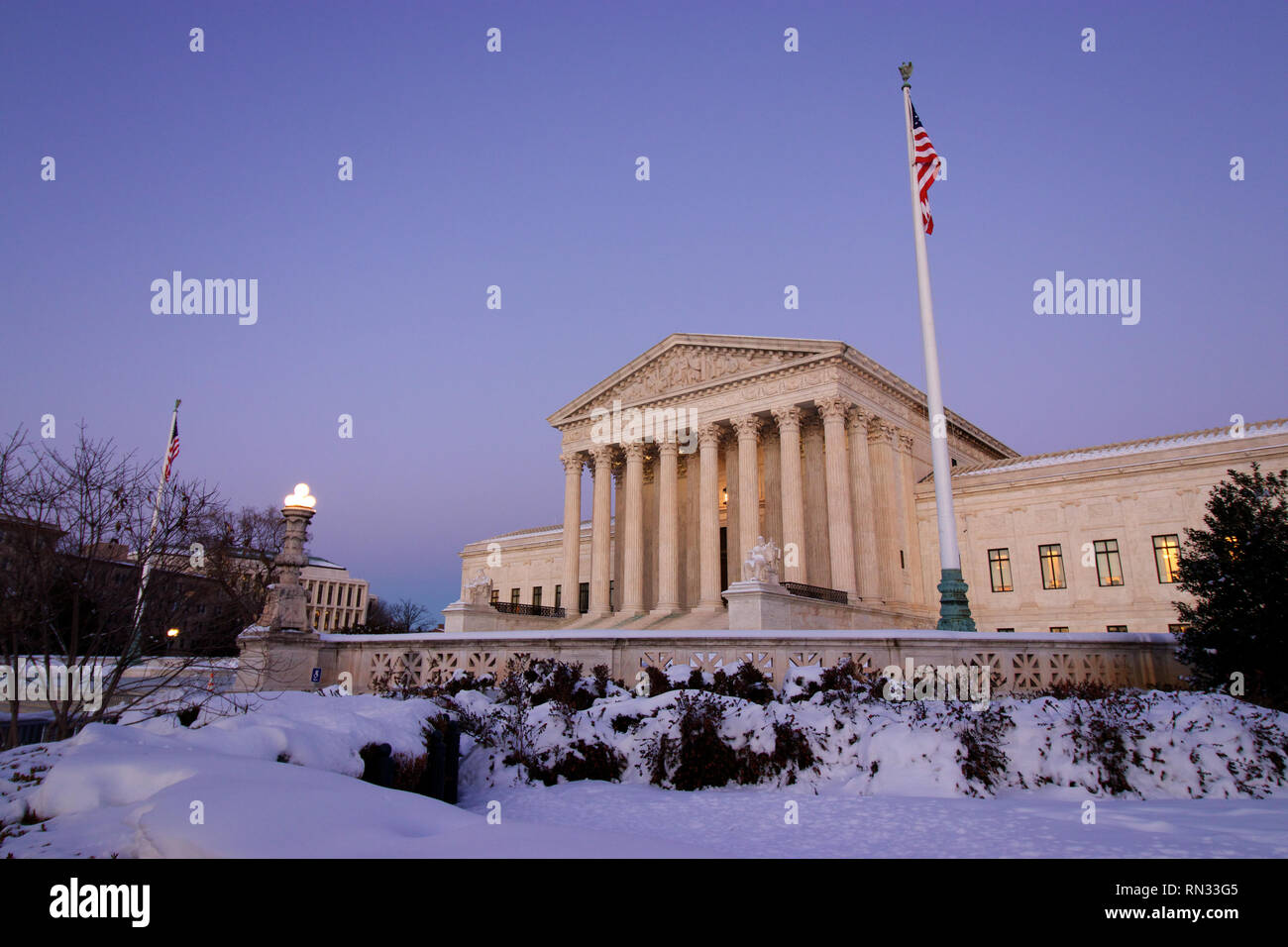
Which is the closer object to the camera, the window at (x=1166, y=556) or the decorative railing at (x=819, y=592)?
the decorative railing at (x=819, y=592)

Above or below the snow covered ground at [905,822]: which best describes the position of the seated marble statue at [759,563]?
above

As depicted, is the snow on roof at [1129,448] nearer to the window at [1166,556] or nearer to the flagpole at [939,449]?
the window at [1166,556]

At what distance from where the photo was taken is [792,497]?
39.8 meters

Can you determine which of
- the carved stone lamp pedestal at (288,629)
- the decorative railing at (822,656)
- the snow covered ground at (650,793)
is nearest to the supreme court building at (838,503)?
the decorative railing at (822,656)

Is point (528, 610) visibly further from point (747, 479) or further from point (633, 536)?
point (747, 479)

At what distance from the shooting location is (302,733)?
7.55m

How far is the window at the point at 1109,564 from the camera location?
128 ft

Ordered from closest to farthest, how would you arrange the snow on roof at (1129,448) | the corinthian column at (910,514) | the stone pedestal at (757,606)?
the stone pedestal at (757,606), the snow on roof at (1129,448), the corinthian column at (910,514)

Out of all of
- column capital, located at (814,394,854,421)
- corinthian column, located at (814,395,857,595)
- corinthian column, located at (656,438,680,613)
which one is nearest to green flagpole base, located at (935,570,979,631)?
corinthian column, located at (814,395,857,595)

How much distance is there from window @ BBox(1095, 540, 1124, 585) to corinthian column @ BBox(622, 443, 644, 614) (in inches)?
937

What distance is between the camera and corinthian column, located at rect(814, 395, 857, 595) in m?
37.6

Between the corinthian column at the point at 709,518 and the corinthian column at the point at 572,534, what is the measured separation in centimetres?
828
